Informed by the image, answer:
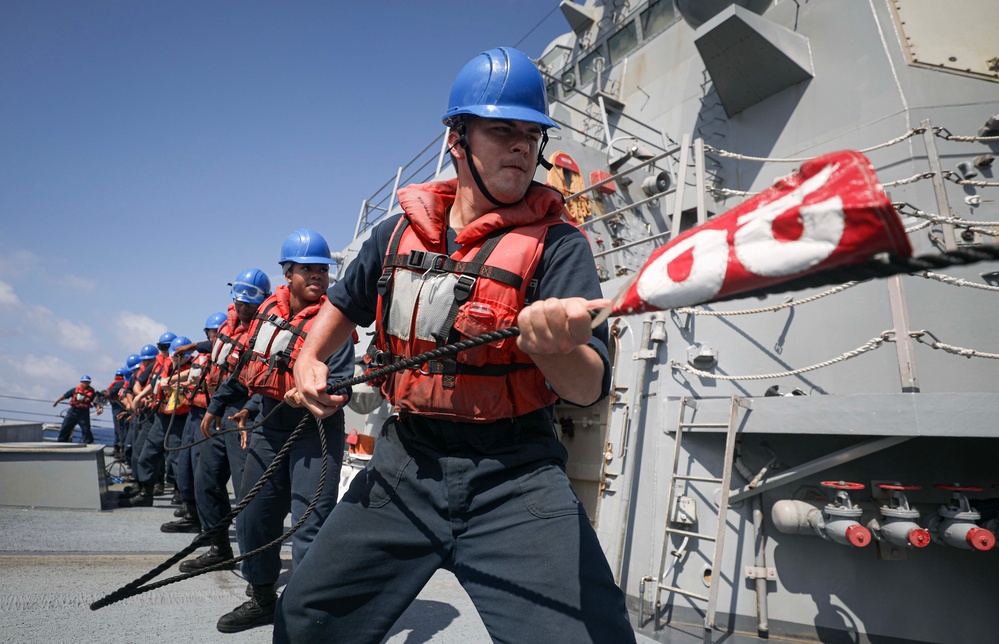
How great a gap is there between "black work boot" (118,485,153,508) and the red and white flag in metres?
8.20

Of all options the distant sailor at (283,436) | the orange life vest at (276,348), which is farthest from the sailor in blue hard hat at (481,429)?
the orange life vest at (276,348)

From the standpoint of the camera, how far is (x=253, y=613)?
2992 millimetres

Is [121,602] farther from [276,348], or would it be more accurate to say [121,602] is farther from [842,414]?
[842,414]

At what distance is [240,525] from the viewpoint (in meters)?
3.17

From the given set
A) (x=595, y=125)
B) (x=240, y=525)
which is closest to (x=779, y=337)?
(x=240, y=525)

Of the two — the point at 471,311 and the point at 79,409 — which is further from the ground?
the point at 471,311

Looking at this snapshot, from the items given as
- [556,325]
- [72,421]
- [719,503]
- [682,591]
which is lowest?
[72,421]

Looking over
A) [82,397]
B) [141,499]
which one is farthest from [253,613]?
[82,397]

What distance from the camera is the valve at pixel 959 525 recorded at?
2.57 meters

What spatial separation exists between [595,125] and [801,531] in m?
6.76

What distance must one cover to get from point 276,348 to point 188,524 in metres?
A: 3.34

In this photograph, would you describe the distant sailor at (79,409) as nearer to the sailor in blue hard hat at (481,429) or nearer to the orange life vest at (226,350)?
the orange life vest at (226,350)

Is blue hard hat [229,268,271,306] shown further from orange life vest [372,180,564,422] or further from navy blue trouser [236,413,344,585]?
orange life vest [372,180,564,422]

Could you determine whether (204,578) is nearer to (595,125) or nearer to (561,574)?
(561,574)
